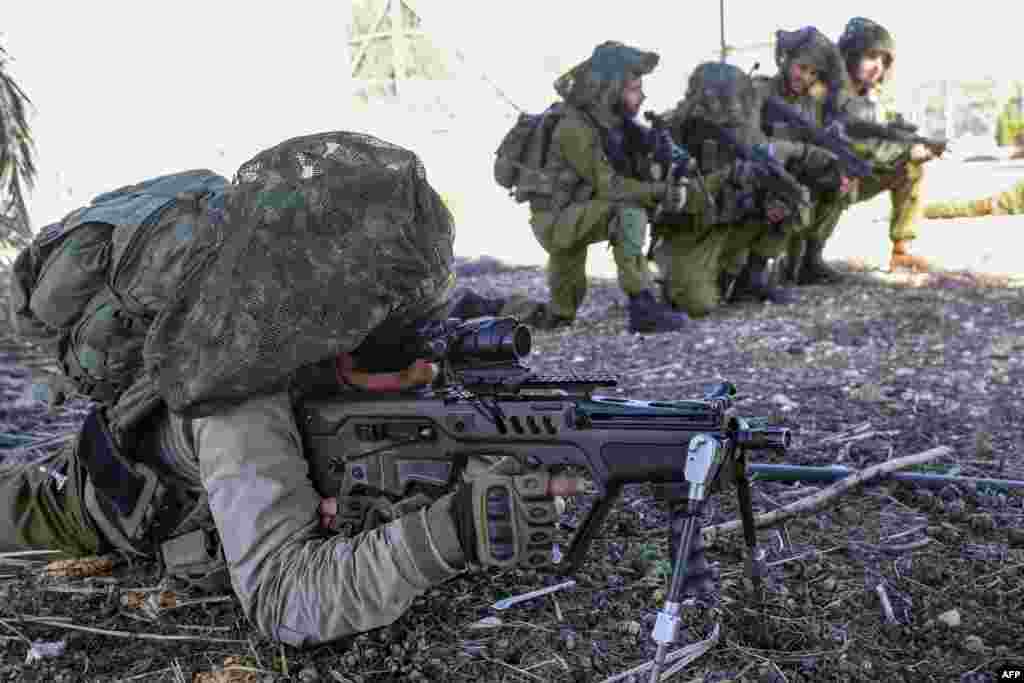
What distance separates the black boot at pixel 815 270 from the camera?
8.48 metres

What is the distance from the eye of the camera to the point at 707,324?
7.16m

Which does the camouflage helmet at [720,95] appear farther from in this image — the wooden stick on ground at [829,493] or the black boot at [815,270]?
the wooden stick on ground at [829,493]

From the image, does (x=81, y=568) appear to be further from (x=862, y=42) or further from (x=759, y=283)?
(x=862, y=42)

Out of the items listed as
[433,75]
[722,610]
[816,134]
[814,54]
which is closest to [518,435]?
[722,610]

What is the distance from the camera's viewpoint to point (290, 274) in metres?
2.19

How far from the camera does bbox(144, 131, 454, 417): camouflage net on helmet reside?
2182 millimetres

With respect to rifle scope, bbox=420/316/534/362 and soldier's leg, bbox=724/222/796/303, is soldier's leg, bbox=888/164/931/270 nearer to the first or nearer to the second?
soldier's leg, bbox=724/222/796/303

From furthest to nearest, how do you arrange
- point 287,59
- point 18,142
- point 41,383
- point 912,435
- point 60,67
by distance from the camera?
1. point 287,59
2. point 60,67
3. point 18,142
4. point 912,435
5. point 41,383

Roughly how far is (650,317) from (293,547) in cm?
494

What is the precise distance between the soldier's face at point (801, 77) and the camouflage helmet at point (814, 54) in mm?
30

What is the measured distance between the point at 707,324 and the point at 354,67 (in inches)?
543

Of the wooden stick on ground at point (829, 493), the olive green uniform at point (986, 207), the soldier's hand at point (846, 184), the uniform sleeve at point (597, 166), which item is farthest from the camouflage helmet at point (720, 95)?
the olive green uniform at point (986, 207)

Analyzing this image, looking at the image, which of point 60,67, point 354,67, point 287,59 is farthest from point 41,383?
point 354,67

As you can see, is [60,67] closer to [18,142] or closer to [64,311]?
[18,142]
